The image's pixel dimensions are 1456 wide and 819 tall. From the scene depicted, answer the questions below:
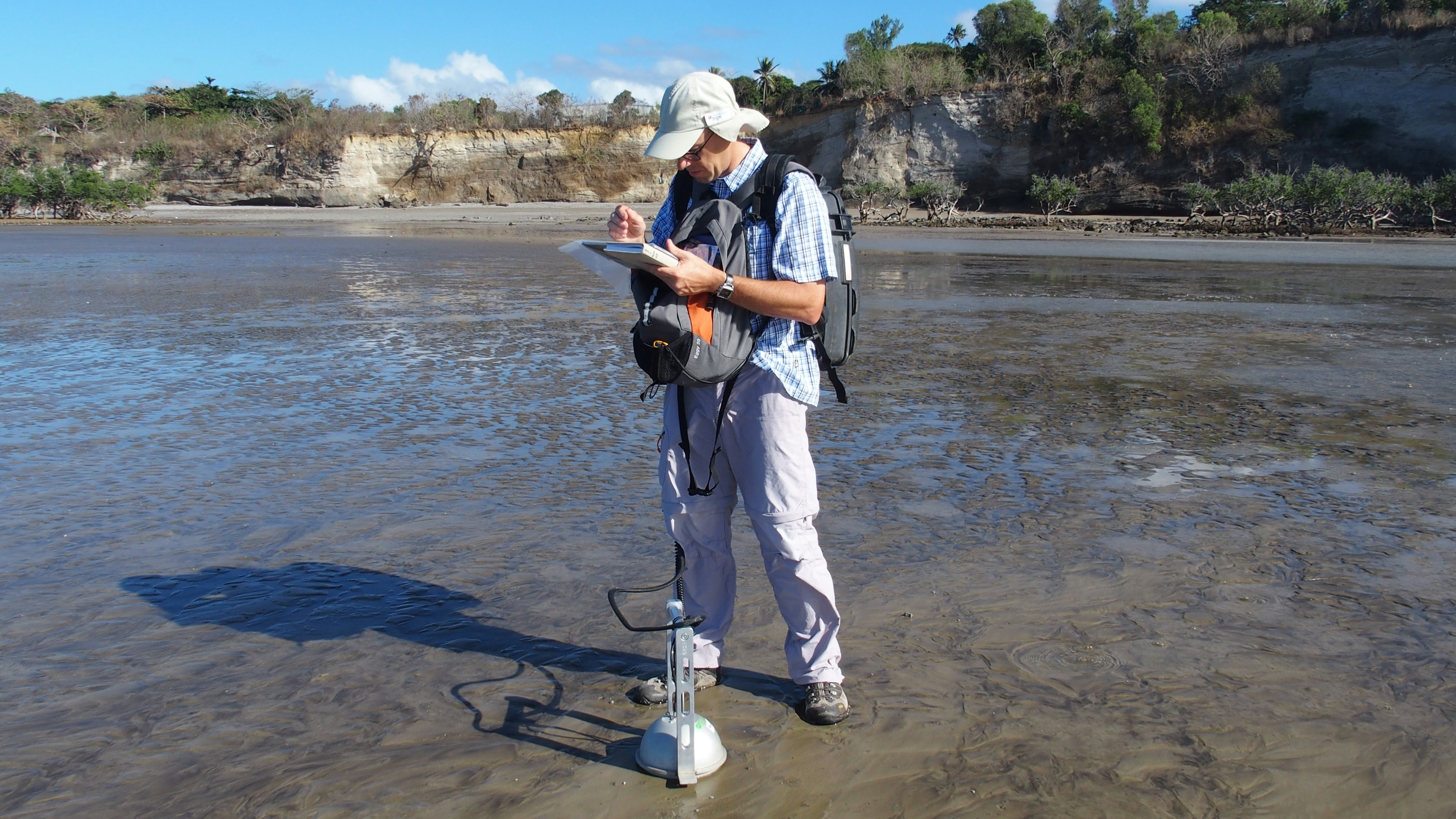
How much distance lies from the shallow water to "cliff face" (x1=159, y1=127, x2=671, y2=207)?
155ft

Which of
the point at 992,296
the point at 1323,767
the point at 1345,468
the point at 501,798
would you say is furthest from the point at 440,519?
the point at 992,296

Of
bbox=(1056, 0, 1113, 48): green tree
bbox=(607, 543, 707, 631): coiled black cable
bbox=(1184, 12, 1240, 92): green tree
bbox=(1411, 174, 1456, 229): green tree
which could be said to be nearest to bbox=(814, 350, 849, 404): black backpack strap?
bbox=(607, 543, 707, 631): coiled black cable

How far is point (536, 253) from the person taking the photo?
931 inches

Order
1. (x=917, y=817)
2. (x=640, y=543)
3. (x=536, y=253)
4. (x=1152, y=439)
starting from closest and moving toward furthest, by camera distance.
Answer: (x=917, y=817) < (x=640, y=543) < (x=1152, y=439) < (x=536, y=253)

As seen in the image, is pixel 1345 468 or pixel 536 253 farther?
pixel 536 253

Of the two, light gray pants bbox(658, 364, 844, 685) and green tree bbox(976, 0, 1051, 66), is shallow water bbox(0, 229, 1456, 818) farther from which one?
green tree bbox(976, 0, 1051, 66)

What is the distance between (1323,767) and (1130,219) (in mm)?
41753

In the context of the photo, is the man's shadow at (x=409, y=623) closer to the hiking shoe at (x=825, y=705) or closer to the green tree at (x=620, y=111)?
the hiking shoe at (x=825, y=705)

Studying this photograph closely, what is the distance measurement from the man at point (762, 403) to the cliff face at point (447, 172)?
51357mm

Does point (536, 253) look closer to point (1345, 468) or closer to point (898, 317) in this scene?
point (898, 317)

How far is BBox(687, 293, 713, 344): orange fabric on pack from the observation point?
2721 millimetres

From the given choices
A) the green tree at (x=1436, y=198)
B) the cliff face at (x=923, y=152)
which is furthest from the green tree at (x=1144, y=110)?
the green tree at (x=1436, y=198)

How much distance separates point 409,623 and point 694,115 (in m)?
2.05

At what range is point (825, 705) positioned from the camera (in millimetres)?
2900
